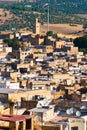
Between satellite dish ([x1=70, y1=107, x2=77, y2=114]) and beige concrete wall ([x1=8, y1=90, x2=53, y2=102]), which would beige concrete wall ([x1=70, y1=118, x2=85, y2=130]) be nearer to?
satellite dish ([x1=70, y1=107, x2=77, y2=114])

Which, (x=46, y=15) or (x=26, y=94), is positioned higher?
(x=26, y=94)

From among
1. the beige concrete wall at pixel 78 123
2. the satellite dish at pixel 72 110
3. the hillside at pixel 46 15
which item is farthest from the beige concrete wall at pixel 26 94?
the hillside at pixel 46 15

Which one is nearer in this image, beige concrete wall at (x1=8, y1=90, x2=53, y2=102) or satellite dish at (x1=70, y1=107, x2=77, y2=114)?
satellite dish at (x1=70, y1=107, x2=77, y2=114)

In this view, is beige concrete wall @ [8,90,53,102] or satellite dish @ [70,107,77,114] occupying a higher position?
satellite dish @ [70,107,77,114]

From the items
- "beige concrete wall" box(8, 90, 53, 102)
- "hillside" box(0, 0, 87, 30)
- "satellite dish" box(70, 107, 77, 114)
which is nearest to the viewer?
A: "satellite dish" box(70, 107, 77, 114)

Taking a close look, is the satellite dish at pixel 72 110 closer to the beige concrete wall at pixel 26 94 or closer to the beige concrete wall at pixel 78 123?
the beige concrete wall at pixel 78 123

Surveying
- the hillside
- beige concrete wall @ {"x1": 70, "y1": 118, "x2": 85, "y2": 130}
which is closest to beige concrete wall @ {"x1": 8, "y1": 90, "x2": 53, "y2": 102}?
beige concrete wall @ {"x1": 70, "y1": 118, "x2": 85, "y2": 130}

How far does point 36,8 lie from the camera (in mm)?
138875

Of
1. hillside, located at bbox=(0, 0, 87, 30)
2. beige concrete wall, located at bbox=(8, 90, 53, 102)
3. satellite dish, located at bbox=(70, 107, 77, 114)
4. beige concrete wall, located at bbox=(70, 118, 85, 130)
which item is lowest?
hillside, located at bbox=(0, 0, 87, 30)

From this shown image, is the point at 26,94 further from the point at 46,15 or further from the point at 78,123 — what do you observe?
the point at 46,15

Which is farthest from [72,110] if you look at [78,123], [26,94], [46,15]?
[46,15]

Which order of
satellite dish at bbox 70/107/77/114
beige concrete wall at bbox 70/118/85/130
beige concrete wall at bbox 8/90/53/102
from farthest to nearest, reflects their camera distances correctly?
1. beige concrete wall at bbox 8/90/53/102
2. satellite dish at bbox 70/107/77/114
3. beige concrete wall at bbox 70/118/85/130

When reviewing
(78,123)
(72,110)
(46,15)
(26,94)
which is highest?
(78,123)

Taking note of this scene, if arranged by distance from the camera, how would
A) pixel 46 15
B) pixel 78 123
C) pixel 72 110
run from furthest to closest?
pixel 46 15 → pixel 72 110 → pixel 78 123
